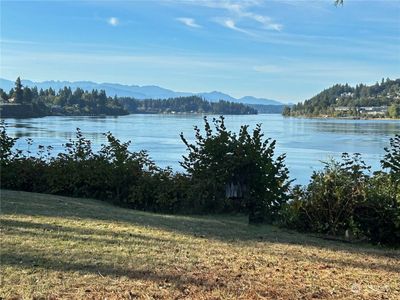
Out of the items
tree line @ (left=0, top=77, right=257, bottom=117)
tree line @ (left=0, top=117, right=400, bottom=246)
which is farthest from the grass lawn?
tree line @ (left=0, top=77, right=257, bottom=117)

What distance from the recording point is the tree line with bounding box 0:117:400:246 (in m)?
6.80

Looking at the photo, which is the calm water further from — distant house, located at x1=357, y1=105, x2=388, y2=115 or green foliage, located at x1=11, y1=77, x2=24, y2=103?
distant house, located at x1=357, y1=105, x2=388, y2=115

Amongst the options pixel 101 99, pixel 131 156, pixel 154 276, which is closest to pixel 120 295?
pixel 154 276

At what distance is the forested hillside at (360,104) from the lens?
372ft

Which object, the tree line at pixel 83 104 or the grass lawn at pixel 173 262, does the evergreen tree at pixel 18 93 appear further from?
the grass lawn at pixel 173 262

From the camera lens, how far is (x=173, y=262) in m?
4.43

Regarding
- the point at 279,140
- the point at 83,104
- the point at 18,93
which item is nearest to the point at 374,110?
the point at 83,104

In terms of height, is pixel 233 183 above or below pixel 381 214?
above

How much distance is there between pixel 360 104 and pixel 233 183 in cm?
12889

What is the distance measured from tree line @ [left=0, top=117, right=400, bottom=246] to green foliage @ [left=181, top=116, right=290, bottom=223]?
0.6 inches

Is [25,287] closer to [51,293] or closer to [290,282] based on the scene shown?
[51,293]

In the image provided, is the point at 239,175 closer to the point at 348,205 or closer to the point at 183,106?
the point at 348,205

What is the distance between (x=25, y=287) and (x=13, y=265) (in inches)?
21.8

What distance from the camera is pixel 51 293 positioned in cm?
353
